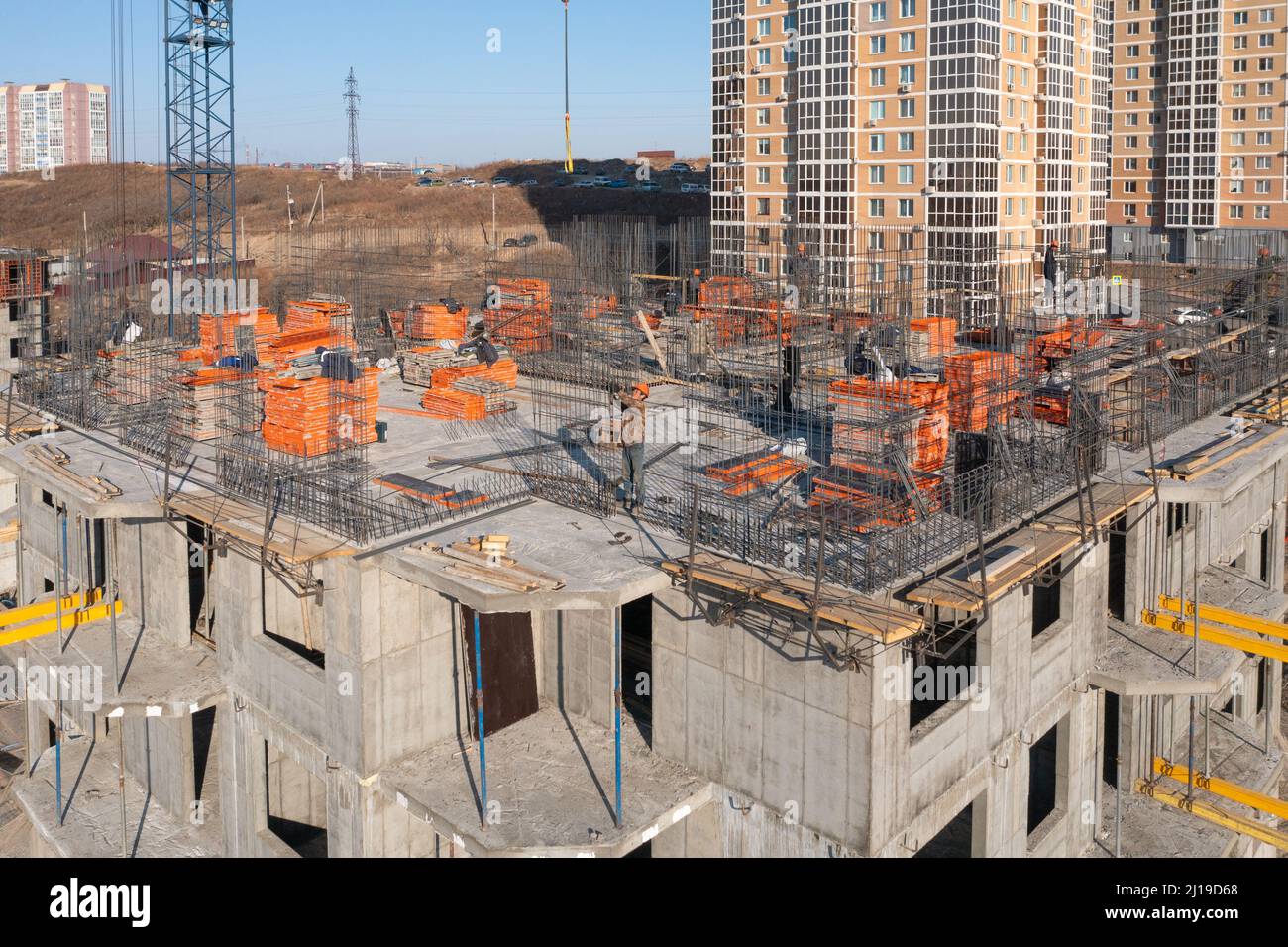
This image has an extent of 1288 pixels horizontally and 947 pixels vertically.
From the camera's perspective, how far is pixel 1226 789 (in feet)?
68.8

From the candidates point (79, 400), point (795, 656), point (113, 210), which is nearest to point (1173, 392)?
point (795, 656)

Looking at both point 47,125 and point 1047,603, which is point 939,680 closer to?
point 1047,603

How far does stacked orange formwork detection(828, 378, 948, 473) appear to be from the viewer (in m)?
17.4

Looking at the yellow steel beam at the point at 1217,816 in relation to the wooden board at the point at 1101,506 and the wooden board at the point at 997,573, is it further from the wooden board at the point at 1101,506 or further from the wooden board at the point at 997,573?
the wooden board at the point at 997,573

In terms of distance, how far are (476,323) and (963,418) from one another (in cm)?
1634

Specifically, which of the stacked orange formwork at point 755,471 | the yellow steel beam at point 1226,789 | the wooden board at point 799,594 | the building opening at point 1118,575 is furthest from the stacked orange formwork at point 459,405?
the yellow steel beam at point 1226,789

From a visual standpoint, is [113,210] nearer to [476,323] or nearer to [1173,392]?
[476,323]

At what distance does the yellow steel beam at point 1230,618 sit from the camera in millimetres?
19922

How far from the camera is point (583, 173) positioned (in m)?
128

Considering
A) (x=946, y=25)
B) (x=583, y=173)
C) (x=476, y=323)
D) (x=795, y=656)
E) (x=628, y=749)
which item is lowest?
(x=628, y=749)

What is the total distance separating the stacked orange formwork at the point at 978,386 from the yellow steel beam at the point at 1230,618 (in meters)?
4.53

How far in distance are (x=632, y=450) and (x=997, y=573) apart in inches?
240

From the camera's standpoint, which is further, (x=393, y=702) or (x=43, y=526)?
(x=43, y=526)

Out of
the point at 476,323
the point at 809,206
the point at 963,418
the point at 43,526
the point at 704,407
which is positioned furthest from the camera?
the point at 809,206
